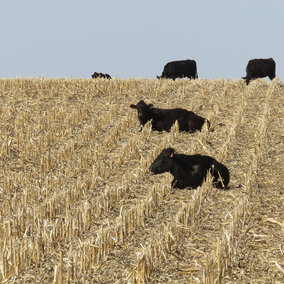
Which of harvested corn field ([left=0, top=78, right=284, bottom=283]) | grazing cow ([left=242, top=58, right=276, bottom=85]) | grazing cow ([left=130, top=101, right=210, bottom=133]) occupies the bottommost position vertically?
harvested corn field ([left=0, top=78, right=284, bottom=283])

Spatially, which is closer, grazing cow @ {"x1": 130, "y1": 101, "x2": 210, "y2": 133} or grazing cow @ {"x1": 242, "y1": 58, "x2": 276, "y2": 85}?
grazing cow @ {"x1": 130, "y1": 101, "x2": 210, "y2": 133}

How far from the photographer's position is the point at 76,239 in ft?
27.8

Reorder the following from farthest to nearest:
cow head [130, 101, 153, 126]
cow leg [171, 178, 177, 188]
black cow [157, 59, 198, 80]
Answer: black cow [157, 59, 198, 80], cow head [130, 101, 153, 126], cow leg [171, 178, 177, 188]

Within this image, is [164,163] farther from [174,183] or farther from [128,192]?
[128,192]

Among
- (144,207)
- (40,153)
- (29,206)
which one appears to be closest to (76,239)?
(144,207)

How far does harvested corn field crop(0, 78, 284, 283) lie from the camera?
7.34 metres

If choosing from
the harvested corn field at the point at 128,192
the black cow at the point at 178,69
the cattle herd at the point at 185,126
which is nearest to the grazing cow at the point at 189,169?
the cattle herd at the point at 185,126

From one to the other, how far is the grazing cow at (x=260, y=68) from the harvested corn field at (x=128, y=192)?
20.1ft

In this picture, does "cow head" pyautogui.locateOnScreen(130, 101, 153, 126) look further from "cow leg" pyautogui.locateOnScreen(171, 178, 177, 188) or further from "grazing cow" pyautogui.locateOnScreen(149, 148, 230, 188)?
"cow leg" pyautogui.locateOnScreen(171, 178, 177, 188)

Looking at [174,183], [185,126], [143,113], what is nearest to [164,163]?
[174,183]

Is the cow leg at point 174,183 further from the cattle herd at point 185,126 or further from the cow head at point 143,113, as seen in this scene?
the cow head at point 143,113

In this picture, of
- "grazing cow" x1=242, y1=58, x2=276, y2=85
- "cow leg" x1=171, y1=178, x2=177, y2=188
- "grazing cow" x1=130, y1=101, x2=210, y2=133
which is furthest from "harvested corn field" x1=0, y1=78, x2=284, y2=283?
"grazing cow" x1=242, y1=58, x2=276, y2=85

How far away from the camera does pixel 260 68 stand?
28594mm

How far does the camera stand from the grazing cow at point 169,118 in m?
16.0
